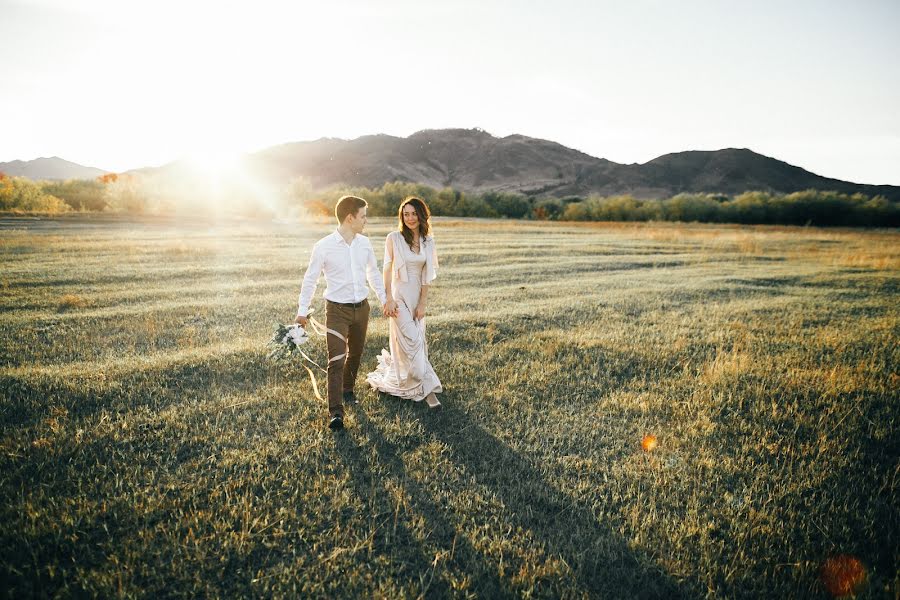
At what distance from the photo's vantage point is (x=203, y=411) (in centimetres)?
565

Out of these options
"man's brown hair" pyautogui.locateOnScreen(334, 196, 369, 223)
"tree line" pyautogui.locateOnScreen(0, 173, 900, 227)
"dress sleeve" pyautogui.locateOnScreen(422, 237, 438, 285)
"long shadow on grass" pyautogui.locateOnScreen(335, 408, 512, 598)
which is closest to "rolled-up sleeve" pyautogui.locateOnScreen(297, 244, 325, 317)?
"man's brown hair" pyautogui.locateOnScreen(334, 196, 369, 223)

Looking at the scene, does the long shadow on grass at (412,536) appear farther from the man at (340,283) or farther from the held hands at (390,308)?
the held hands at (390,308)

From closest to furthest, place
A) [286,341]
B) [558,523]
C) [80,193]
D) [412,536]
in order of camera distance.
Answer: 1. [412,536]
2. [558,523]
3. [286,341]
4. [80,193]

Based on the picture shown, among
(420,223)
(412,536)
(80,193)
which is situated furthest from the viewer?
(80,193)

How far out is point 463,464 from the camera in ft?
15.5

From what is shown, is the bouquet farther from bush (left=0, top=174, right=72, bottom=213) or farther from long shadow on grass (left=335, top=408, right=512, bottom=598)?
bush (left=0, top=174, right=72, bottom=213)

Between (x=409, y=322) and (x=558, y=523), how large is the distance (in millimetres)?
3125

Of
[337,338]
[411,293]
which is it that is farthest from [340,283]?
[411,293]

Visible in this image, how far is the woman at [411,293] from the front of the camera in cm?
582

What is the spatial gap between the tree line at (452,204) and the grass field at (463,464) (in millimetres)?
57506

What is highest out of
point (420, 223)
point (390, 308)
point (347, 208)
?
point (347, 208)

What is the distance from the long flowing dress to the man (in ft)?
1.31

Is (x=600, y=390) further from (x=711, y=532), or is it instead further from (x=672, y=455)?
(x=711, y=532)

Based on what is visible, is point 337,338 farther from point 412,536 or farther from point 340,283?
point 412,536
